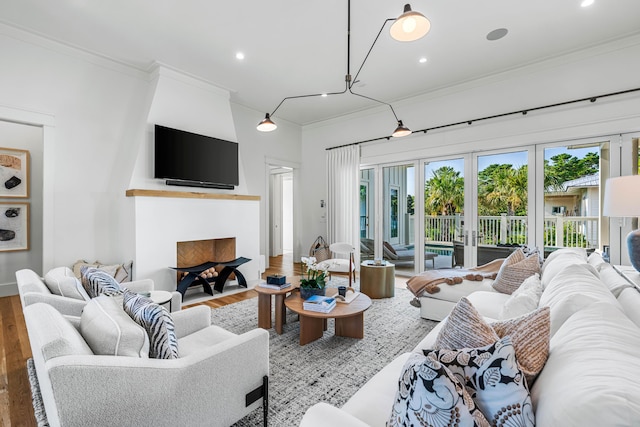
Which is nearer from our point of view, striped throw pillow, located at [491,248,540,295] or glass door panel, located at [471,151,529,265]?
striped throw pillow, located at [491,248,540,295]

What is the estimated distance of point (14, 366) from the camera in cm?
224

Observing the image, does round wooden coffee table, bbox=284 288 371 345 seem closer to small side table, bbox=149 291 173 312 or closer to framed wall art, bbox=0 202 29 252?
small side table, bbox=149 291 173 312

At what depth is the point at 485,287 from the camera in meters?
2.98

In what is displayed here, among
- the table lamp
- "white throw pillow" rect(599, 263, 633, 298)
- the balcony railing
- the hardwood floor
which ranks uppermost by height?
the table lamp

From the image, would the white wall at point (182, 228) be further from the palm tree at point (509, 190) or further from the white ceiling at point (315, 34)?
the palm tree at point (509, 190)

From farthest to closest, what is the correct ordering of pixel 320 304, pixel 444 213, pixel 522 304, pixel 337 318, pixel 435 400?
pixel 444 213
pixel 337 318
pixel 320 304
pixel 522 304
pixel 435 400

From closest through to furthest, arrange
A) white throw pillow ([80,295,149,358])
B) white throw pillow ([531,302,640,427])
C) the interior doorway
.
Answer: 1. white throw pillow ([531,302,640,427])
2. white throw pillow ([80,295,149,358])
3. the interior doorway

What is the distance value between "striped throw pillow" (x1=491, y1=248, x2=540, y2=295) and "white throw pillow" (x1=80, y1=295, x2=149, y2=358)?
287 centimetres

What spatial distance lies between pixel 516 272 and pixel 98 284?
11.0 feet

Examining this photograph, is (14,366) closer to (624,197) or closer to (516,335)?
(516,335)

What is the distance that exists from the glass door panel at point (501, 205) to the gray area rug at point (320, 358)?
1920 millimetres

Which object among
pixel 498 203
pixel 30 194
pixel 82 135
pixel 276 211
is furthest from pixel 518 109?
pixel 30 194

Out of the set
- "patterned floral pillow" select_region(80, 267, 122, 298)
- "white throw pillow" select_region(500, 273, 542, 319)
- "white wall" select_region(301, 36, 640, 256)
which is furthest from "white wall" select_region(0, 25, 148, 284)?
"white throw pillow" select_region(500, 273, 542, 319)

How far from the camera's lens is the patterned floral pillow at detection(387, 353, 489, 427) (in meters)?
0.73
